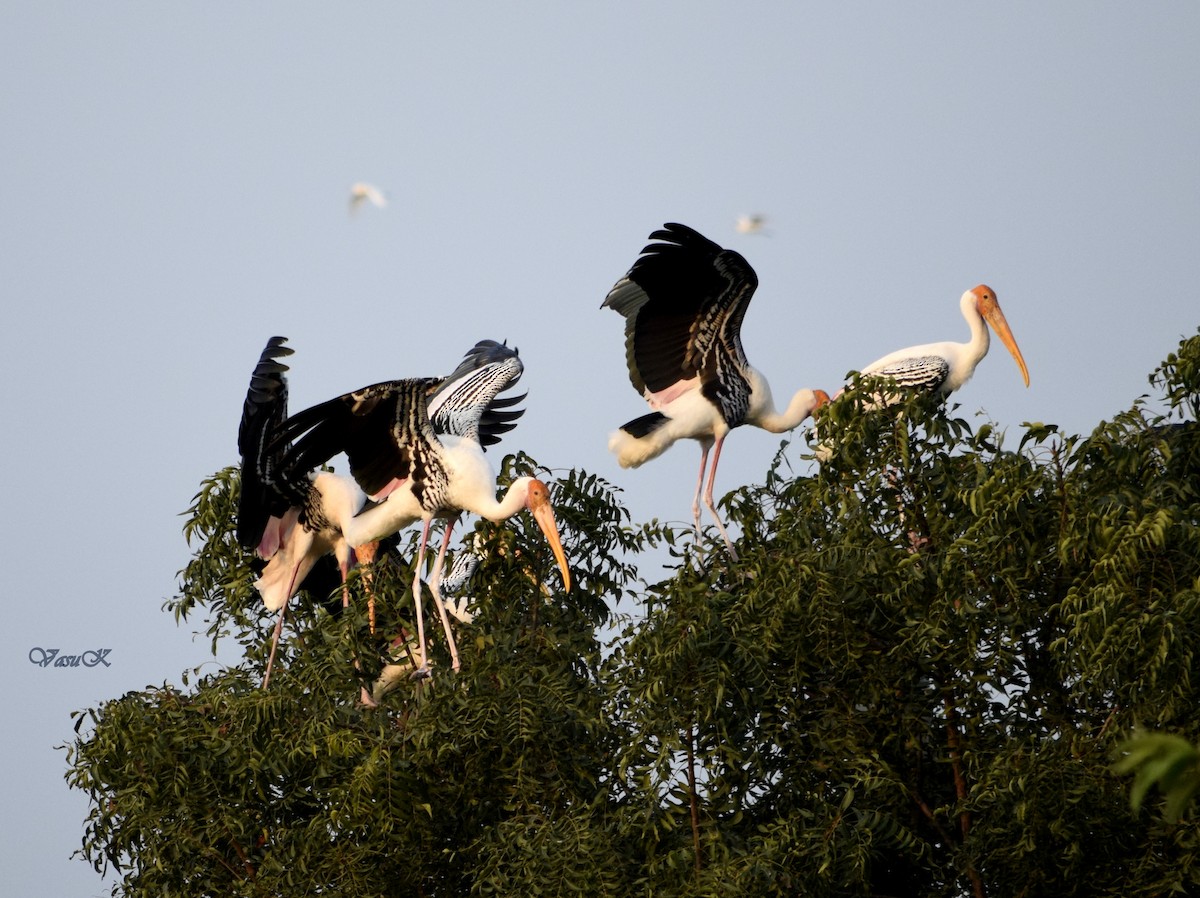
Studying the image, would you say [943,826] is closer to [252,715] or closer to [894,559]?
[894,559]

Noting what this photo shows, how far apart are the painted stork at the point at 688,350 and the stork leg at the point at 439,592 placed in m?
0.99

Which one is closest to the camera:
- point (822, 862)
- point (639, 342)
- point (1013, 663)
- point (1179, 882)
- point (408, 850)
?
point (1179, 882)

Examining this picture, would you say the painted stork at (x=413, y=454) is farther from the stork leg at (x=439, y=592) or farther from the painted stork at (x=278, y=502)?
the painted stork at (x=278, y=502)

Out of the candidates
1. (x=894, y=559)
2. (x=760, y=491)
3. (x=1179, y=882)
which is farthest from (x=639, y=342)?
(x=1179, y=882)

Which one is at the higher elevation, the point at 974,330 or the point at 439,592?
the point at 974,330

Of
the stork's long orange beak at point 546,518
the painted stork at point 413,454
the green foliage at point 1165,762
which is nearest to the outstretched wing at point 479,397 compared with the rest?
the painted stork at point 413,454

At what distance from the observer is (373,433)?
28.6 ft

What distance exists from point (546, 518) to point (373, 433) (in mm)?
1341

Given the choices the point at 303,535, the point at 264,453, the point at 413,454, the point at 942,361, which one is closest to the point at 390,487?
the point at 413,454

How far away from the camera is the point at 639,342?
9.19 m

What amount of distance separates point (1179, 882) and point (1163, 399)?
77.6 inches

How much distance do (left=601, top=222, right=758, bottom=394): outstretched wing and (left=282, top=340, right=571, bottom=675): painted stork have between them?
0.96 m

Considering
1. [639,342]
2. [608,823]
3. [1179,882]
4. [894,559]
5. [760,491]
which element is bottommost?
[1179,882]

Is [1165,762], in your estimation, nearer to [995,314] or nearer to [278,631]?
[278,631]
